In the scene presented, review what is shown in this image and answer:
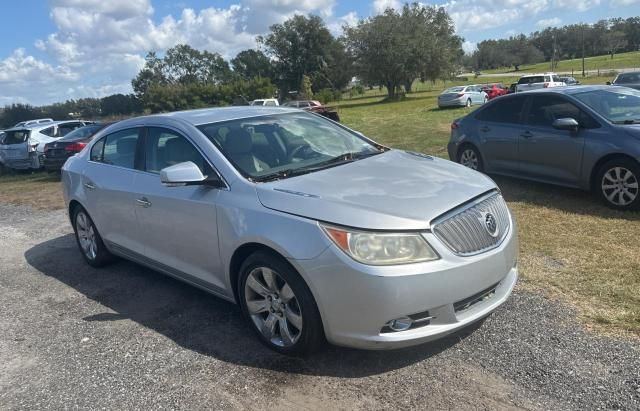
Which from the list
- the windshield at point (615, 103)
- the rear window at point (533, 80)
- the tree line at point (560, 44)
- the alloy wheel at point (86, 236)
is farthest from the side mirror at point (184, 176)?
the tree line at point (560, 44)

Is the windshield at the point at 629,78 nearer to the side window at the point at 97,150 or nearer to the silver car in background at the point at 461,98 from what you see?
the silver car in background at the point at 461,98

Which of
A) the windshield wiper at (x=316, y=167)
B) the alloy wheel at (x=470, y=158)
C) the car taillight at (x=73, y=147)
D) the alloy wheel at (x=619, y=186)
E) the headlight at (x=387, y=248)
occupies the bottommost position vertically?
the alloy wheel at (x=619, y=186)

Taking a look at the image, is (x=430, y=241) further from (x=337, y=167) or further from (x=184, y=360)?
(x=184, y=360)

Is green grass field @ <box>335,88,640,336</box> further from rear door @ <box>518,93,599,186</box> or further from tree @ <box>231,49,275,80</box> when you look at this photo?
tree @ <box>231,49,275,80</box>

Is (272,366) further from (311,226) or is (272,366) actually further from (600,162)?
(600,162)

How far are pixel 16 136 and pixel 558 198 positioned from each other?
56.4 ft

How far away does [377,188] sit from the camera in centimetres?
353

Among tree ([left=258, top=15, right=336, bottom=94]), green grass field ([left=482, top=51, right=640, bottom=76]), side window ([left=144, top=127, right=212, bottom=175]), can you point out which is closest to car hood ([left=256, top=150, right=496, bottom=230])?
side window ([left=144, top=127, right=212, bottom=175])

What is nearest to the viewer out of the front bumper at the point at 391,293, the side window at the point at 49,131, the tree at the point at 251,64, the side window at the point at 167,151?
the front bumper at the point at 391,293

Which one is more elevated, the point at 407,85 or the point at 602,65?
the point at 407,85

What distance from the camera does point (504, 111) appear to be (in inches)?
320

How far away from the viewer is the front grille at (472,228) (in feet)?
10.5

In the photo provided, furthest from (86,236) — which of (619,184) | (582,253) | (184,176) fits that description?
(619,184)

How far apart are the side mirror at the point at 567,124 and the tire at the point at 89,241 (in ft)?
18.6
